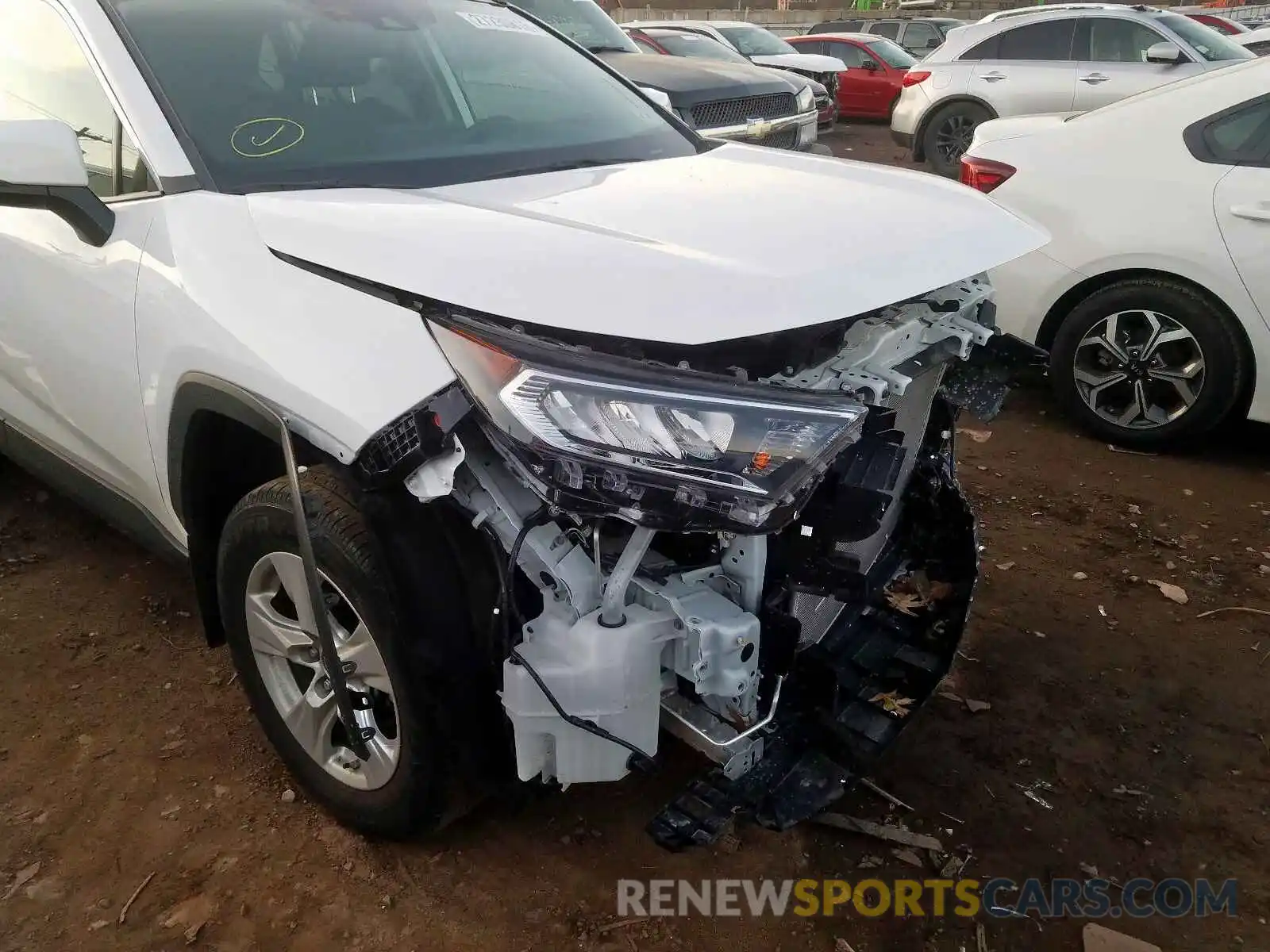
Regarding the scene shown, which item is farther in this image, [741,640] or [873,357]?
[873,357]

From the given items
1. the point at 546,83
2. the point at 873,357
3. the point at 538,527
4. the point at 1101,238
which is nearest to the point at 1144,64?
the point at 1101,238

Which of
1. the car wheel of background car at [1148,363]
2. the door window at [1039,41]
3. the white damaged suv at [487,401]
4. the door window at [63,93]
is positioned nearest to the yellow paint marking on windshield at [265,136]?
the white damaged suv at [487,401]

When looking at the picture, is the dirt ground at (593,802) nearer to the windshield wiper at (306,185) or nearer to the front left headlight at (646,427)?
the front left headlight at (646,427)

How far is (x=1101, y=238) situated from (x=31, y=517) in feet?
15.2

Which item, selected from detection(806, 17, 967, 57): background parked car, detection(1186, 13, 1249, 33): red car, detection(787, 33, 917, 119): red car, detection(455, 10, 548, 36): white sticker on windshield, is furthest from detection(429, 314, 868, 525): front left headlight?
detection(806, 17, 967, 57): background parked car

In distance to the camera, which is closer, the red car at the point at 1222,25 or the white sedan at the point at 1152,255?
the white sedan at the point at 1152,255

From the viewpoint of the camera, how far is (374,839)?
2250 mm

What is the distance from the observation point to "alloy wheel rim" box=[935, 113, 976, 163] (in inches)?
388

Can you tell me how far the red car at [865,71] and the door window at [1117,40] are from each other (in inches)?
245

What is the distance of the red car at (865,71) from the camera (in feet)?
49.1

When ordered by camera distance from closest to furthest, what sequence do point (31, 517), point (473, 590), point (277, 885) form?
point (473, 590), point (277, 885), point (31, 517)

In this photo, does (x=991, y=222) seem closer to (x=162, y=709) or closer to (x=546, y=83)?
(x=546, y=83)

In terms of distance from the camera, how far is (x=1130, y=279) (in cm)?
417

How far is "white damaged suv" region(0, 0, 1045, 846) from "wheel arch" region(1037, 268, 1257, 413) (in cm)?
211
